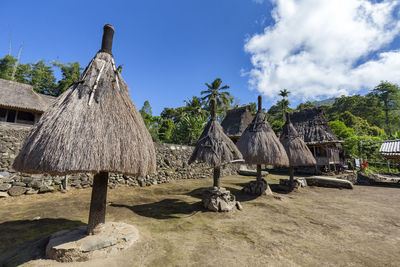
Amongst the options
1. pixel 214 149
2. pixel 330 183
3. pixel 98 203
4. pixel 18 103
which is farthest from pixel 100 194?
pixel 18 103

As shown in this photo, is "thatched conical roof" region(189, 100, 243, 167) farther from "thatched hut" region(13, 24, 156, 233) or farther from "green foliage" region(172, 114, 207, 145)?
"green foliage" region(172, 114, 207, 145)

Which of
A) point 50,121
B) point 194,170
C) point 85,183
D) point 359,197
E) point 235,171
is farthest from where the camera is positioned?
point 235,171

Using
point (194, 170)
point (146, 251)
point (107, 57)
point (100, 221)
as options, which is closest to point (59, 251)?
point (100, 221)

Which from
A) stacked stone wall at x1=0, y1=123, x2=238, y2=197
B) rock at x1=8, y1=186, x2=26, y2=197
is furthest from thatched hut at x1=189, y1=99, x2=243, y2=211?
rock at x1=8, y1=186, x2=26, y2=197

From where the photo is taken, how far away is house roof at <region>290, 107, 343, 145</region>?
16.2 metres

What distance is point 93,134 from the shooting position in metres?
2.96

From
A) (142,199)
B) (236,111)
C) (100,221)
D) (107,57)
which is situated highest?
(236,111)

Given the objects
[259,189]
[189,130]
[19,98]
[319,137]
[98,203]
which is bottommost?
[259,189]

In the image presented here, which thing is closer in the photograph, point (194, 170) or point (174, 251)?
point (174, 251)

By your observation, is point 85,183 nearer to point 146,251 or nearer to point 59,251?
point 59,251

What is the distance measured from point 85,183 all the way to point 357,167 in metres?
24.1

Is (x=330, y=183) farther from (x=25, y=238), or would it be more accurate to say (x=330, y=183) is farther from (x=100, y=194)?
(x=25, y=238)

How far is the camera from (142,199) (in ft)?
22.3

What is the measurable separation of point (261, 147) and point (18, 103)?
783 inches
